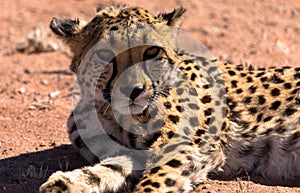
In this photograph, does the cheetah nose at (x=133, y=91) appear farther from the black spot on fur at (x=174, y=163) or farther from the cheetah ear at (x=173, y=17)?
the cheetah ear at (x=173, y=17)

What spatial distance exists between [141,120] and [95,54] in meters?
0.54

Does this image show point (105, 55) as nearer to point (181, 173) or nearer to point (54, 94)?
point (181, 173)

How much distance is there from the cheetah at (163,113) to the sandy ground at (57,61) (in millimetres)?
209

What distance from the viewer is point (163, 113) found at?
15.1 ft

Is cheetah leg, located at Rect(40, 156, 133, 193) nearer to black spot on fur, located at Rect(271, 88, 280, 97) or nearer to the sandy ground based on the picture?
the sandy ground

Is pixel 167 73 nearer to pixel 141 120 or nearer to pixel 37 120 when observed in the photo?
pixel 141 120

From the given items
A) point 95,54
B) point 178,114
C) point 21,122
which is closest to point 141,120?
point 178,114

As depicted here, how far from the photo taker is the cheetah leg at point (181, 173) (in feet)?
14.2

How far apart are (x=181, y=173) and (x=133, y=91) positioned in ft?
2.13

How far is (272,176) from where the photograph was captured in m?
4.80

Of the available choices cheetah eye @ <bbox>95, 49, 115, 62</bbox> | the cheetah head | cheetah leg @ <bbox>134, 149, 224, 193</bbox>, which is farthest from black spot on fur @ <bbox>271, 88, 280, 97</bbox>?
cheetah eye @ <bbox>95, 49, 115, 62</bbox>

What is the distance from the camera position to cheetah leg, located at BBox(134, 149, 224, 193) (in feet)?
14.2

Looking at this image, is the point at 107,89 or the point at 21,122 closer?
the point at 107,89

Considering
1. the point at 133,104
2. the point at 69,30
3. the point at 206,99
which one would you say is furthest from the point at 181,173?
the point at 69,30
